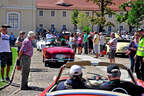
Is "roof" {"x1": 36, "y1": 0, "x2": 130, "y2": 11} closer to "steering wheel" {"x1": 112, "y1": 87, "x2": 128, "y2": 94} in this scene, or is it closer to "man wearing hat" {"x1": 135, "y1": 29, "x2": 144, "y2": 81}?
"man wearing hat" {"x1": 135, "y1": 29, "x2": 144, "y2": 81}

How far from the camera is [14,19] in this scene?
40125 mm

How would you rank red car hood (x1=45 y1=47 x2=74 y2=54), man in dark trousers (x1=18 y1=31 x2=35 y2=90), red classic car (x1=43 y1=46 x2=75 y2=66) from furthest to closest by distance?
1. red car hood (x1=45 y1=47 x2=74 y2=54)
2. red classic car (x1=43 y1=46 x2=75 y2=66)
3. man in dark trousers (x1=18 y1=31 x2=35 y2=90)

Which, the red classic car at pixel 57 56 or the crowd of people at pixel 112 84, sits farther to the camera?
the red classic car at pixel 57 56

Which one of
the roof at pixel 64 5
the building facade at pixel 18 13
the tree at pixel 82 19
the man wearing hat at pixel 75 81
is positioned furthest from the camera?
the roof at pixel 64 5

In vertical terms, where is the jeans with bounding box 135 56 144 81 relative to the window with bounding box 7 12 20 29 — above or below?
below

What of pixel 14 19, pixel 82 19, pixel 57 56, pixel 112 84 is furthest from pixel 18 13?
pixel 112 84

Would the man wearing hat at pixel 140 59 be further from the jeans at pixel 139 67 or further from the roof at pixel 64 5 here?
the roof at pixel 64 5

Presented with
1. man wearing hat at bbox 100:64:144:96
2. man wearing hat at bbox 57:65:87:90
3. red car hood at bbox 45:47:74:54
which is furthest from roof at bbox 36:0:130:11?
man wearing hat at bbox 100:64:144:96

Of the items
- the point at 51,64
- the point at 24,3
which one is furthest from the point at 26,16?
the point at 51,64

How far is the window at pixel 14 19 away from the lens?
40031 mm

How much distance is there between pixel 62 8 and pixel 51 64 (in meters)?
58.4

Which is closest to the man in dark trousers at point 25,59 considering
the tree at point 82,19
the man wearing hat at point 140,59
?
the man wearing hat at point 140,59

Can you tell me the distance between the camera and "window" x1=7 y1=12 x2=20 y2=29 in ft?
131

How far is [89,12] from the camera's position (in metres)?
76.9
